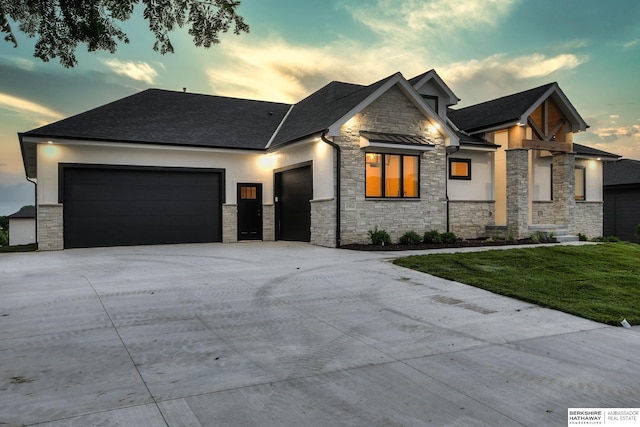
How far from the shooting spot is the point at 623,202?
23109 mm

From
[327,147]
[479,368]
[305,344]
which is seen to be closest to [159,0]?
[305,344]

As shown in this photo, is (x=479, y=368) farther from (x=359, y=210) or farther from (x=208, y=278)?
(x=359, y=210)

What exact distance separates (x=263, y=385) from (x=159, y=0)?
543 centimetres

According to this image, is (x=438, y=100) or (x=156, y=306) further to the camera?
(x=438, y=100)

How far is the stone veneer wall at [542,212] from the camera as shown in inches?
706

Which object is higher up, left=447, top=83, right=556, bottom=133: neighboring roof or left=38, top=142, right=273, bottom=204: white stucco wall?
left=447, top=83, right=556, bottom=133: neighboring roof

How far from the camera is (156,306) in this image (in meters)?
5.78

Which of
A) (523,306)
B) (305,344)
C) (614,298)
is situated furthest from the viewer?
(614,298)

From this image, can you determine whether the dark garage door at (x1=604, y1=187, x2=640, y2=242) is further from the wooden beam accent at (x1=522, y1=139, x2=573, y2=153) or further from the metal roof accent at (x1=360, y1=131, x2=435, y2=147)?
the metal roof accent at (x1=360, y1=131, x2=435, y2=147)

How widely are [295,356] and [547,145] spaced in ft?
54.9

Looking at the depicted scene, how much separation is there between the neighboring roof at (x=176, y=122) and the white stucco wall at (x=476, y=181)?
784 cm

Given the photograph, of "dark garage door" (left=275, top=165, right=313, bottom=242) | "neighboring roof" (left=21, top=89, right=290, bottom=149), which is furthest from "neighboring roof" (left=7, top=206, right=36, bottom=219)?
"dark garage door" (left=275, top=165, right=313, bottom=242)

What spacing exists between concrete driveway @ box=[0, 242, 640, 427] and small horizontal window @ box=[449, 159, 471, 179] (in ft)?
32.7

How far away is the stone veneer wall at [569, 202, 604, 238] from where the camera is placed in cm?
1953
